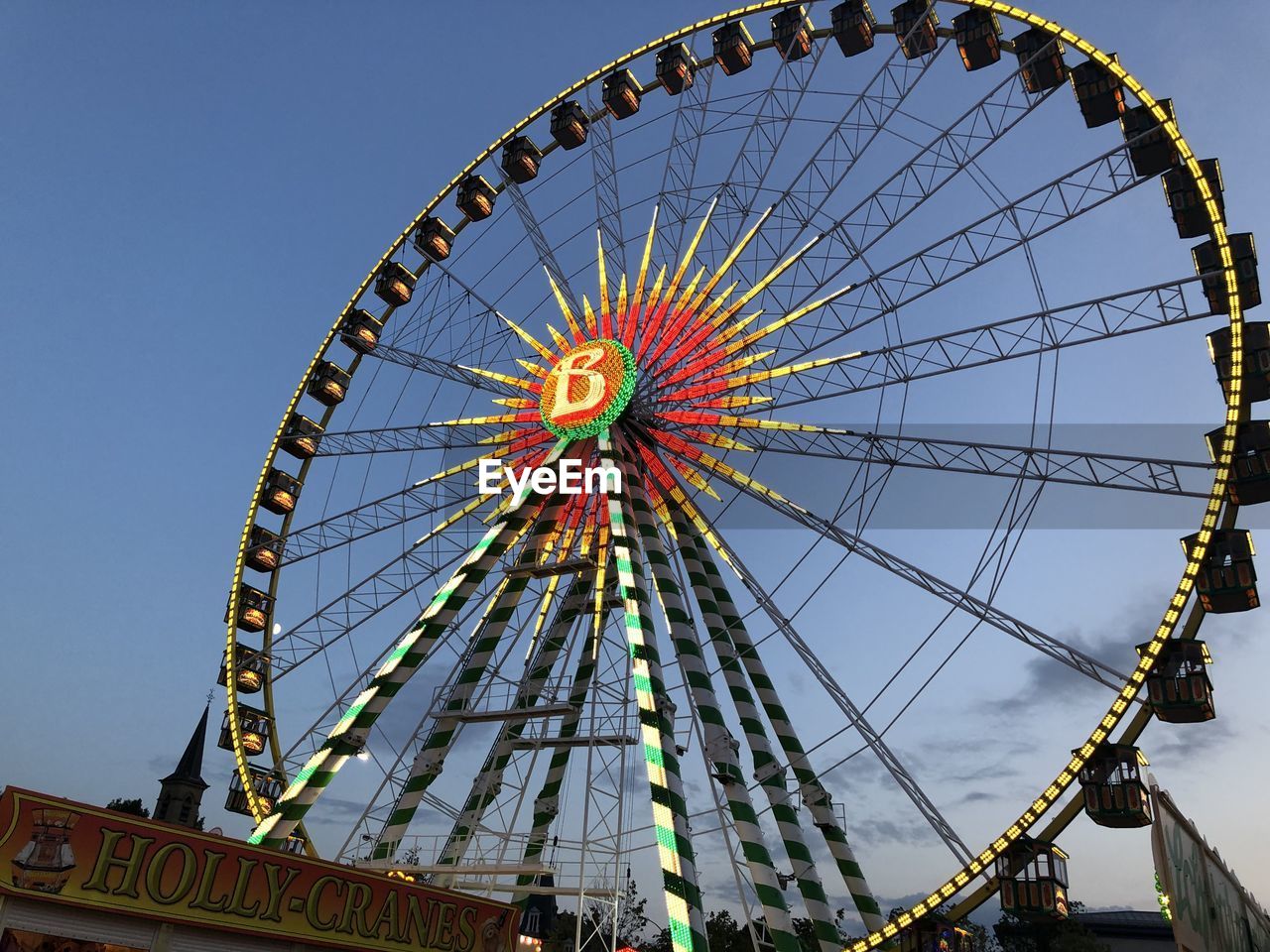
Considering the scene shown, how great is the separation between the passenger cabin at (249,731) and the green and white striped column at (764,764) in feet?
35.9

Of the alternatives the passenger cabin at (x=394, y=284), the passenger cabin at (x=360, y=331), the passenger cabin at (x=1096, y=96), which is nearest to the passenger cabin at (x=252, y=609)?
the passenger cabin at (x=360, y=331)

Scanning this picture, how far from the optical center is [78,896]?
39.5 ft

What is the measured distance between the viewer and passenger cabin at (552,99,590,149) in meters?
26.2

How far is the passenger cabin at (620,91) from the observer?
26.0 meters


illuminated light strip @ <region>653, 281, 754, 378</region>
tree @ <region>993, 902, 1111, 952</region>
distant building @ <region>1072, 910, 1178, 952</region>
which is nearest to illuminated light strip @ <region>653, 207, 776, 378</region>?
illuminated light strip @ <region>653, 281, 754, 378</region>

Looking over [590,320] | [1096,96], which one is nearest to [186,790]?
[590,320]

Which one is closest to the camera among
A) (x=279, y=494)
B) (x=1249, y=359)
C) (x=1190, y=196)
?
(x=1249, y=359)

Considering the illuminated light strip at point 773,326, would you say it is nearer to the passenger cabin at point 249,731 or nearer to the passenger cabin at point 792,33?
the passenger cabin at point 792,33

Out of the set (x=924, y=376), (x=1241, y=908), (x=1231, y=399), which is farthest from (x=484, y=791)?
(x=1231, y=399)

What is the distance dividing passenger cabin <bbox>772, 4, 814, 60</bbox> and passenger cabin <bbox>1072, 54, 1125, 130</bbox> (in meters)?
6.41

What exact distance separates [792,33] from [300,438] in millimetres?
15854

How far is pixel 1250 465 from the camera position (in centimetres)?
1519

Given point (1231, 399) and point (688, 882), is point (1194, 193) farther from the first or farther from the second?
point (688, 882)

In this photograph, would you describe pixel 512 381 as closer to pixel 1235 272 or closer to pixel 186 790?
pixel 1235 272
